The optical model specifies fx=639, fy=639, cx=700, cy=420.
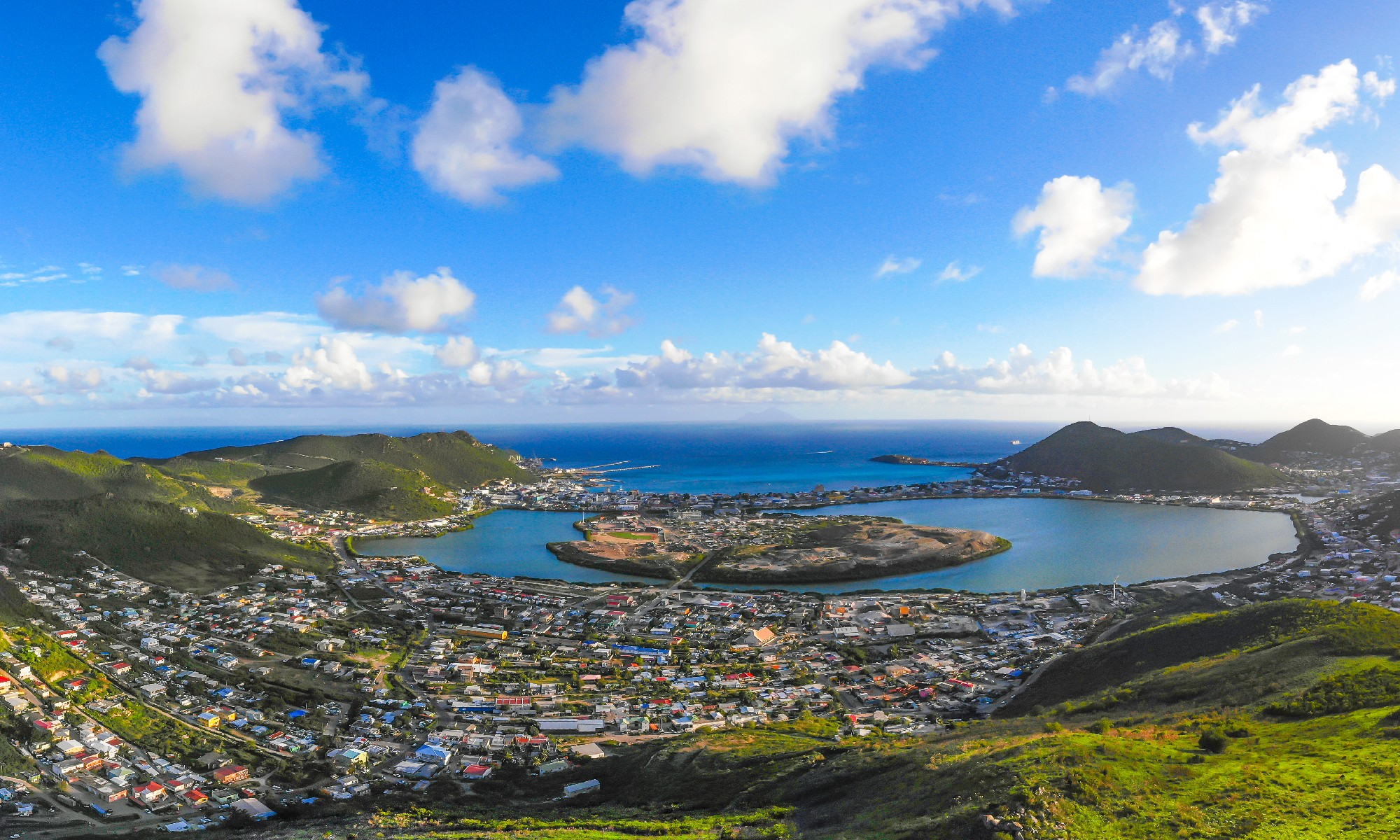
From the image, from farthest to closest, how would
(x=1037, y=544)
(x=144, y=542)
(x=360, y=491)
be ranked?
(x=360, y=491), (x=1037, y=544), (x=144, y=542)

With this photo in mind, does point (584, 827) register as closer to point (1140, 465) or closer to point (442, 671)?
point (442, 671)

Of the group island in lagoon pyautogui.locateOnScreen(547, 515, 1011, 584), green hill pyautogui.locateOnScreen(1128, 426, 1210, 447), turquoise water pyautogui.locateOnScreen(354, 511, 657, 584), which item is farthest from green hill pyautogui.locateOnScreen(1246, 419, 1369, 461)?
turquoise water pyautogui.locateOnScreen(354, 511, 657, 584)

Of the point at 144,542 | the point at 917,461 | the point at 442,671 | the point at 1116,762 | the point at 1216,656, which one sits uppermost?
the point at 917,461

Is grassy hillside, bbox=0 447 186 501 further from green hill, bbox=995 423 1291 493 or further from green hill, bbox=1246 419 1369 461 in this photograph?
green hill, bbox=1246 419 1369 461

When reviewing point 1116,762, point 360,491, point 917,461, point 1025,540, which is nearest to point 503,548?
point 360,491

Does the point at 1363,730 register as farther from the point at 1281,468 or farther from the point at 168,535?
the point at 1281,468

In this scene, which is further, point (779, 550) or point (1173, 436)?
point (1173, 436)
